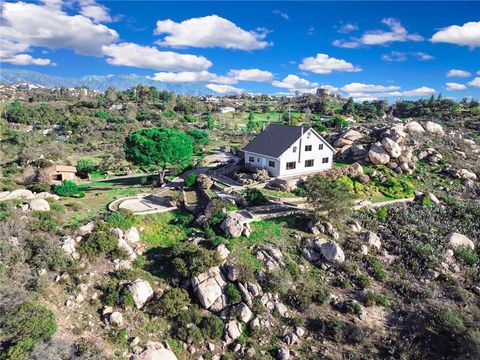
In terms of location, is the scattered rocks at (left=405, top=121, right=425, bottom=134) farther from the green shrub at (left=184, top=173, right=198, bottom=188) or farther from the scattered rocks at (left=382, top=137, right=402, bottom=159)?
the green shrub at (left=184, top=173, right=198, bottom=188)

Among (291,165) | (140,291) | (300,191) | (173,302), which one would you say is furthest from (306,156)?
(140,291)

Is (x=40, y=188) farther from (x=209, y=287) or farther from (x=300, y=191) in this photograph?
(x=300, y=191)

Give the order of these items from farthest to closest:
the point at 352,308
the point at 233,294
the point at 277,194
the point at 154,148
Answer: the point at 154,148, the point at 277,194, the point at 233,294, the point at 352,308

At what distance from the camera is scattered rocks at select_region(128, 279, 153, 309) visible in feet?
74.7

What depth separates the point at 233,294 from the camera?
931 inches

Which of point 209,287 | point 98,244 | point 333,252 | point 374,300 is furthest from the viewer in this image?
point 333,252

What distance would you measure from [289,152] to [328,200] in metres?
14.6

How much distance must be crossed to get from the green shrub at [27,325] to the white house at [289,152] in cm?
3219

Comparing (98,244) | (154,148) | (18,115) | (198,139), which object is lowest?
(98,244)

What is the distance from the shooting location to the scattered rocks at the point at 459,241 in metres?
31.7

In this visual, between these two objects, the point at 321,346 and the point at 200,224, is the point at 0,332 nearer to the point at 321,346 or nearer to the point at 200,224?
the point at 200,224

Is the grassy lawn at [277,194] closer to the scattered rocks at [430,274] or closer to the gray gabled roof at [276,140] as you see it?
the gray gabled roof at [276,140]

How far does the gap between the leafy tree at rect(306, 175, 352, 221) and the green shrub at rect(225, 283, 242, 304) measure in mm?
13065

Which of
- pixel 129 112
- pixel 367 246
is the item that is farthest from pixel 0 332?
pixel 129 112
